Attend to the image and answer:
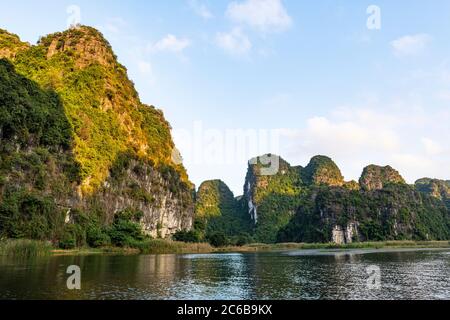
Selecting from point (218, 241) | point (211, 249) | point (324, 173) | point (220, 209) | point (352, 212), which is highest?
point (324, 173)

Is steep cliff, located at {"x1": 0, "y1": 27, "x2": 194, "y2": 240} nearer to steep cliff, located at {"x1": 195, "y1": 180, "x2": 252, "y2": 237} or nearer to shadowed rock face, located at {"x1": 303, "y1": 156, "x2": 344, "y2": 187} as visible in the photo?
steep cliff, located at {"x1": 195, "y1": 180, "x2": 252, "y2": 237}

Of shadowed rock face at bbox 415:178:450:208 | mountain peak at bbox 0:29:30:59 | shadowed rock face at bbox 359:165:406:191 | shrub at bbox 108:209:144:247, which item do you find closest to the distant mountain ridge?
shadowed rock face at bbox 359:165:406:191

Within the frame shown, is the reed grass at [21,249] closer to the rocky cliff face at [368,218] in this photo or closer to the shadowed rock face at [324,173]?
the rocky cliff face at [368,218]

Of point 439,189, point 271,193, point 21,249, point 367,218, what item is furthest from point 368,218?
point 21,249

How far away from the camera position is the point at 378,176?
156 metres

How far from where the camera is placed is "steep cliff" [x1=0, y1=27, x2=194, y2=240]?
51.6m

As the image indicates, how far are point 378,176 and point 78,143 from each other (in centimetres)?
12045

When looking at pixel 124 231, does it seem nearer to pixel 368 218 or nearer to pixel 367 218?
pixel 367 218

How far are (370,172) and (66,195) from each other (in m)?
125

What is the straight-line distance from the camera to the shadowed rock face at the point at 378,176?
6078 inches

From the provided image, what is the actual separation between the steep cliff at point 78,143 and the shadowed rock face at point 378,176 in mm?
75580

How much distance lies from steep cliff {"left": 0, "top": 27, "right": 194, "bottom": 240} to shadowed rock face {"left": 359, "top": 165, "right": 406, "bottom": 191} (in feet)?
248
